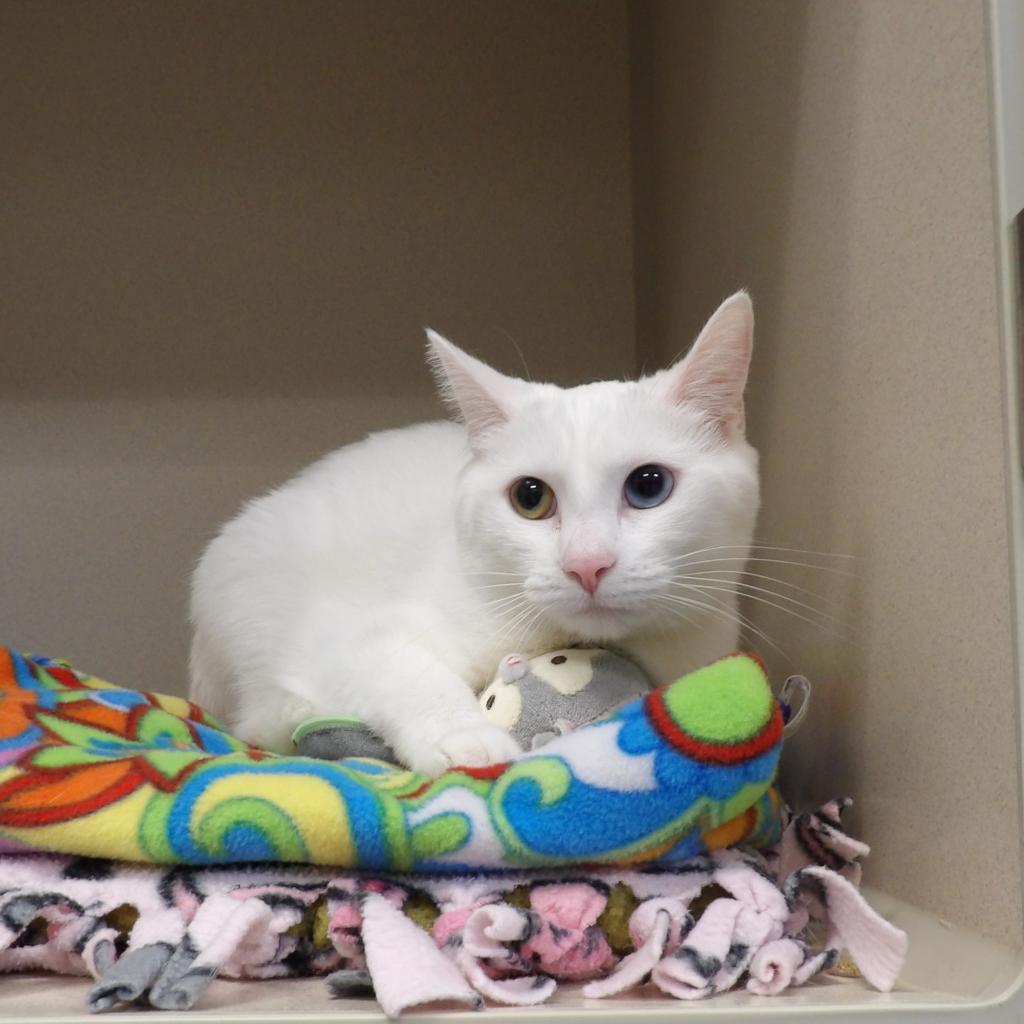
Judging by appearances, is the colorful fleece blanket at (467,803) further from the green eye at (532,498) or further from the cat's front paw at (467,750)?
the green eye at (532,498)

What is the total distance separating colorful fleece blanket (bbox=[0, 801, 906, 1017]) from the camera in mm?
750

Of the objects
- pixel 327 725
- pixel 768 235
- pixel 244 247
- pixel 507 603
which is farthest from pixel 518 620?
pixel 244 247

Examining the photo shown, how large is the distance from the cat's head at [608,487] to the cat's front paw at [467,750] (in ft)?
0.54

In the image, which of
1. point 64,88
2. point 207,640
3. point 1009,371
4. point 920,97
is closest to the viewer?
point 1009,371

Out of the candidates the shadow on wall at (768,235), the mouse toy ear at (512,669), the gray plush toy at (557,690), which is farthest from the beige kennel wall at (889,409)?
the mouse toy ear at (512,669)

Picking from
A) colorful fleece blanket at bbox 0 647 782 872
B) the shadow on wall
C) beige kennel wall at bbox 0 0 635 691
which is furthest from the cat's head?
beige kennel wall at bbox 0 0 635 691

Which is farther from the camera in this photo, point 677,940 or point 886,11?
point 886,11

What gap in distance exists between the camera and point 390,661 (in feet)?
4.10

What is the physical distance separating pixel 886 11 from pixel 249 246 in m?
1.39

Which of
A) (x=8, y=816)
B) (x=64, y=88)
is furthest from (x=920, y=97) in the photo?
(x=64, y=88)

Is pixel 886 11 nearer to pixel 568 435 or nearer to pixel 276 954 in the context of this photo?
pixel 568 435

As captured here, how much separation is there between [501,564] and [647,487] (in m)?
0.19

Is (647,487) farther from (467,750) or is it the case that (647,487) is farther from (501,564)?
(467,750)

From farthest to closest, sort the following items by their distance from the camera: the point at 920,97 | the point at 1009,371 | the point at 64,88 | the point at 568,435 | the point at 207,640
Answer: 1. the point at 64,88
2. the point at 207,640
3. the point at 568,435
4. the point at 920,97
5. the point at 1009,371
